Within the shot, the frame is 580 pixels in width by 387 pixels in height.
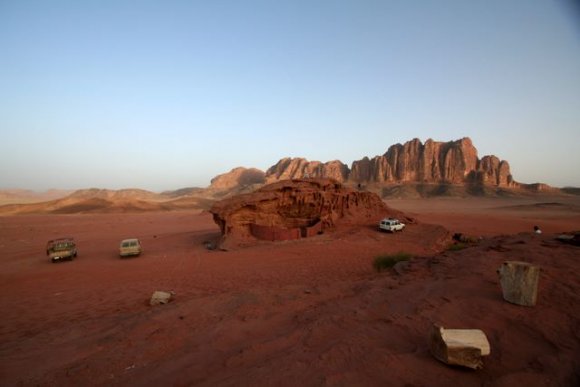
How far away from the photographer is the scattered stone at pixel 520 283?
5.78 metres

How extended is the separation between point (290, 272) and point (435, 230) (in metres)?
14.3

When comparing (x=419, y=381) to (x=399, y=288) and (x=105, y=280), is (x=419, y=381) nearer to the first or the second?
(x=399, y=288)

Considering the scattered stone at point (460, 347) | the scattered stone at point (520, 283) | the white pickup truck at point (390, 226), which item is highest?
the scattered stone at point (520, 283)

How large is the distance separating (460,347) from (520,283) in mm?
2542

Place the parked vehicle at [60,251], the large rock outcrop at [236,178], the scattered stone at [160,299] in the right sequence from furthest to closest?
the large rock outcrop at [236,178] → the parked vehicle at [60,251] → the scattered stone at [160,299]

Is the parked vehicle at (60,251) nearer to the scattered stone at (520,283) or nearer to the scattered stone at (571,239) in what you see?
the scattered stone at (520,283)

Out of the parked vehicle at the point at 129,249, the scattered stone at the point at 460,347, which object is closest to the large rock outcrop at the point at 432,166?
the parked vehicle at the point at 129,249

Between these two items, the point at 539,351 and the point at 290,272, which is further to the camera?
the point at 290,272

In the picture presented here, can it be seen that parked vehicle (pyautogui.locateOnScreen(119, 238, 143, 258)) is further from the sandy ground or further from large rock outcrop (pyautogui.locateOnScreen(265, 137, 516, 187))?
large rock outcrop (pyautogui.locateOnScreen(265, 137, 516, 187))

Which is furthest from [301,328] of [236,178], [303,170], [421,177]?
[236,178]

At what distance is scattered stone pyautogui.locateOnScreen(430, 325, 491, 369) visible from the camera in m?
4.24

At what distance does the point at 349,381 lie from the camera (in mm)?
4176

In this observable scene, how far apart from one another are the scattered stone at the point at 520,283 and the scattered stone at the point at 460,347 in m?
1.96

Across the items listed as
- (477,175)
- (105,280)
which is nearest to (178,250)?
(105,280)
